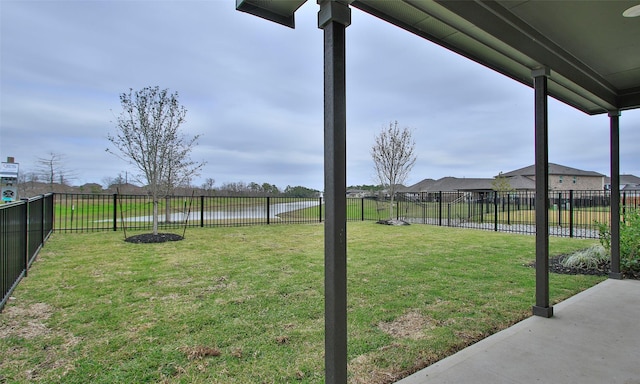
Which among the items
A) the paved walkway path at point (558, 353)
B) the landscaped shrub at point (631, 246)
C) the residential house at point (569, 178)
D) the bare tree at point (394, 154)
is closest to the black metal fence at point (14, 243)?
the paved walkway path at point (558, 353)

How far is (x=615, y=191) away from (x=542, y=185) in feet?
7.52

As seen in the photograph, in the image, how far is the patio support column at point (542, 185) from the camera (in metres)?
2.97

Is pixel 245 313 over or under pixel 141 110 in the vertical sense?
under

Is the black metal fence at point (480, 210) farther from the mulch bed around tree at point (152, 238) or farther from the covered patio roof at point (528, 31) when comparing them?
the mulch bed around tree at point (152, 238)

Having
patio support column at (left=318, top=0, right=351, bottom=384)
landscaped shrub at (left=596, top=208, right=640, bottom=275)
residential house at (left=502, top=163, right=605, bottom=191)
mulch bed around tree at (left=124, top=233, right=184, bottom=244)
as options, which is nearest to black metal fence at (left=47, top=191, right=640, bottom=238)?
mulch bed around tree at (left=124, top=233, right=184, bottom=244)

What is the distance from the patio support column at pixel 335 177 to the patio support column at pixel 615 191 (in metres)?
4.62

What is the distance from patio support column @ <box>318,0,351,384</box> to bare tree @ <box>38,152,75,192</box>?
53.7 ft

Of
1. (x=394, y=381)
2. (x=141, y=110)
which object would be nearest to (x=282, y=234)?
(x=141, y=110)

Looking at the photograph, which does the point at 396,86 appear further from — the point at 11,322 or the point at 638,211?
the point at 11,322

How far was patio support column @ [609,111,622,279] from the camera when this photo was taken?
4180 millimetres

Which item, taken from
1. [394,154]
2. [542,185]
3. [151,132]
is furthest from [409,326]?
[394,154]

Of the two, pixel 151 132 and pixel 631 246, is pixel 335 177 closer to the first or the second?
pixel 631 246

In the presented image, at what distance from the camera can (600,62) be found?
3.36 metres

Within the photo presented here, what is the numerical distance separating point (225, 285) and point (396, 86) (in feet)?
36.3
